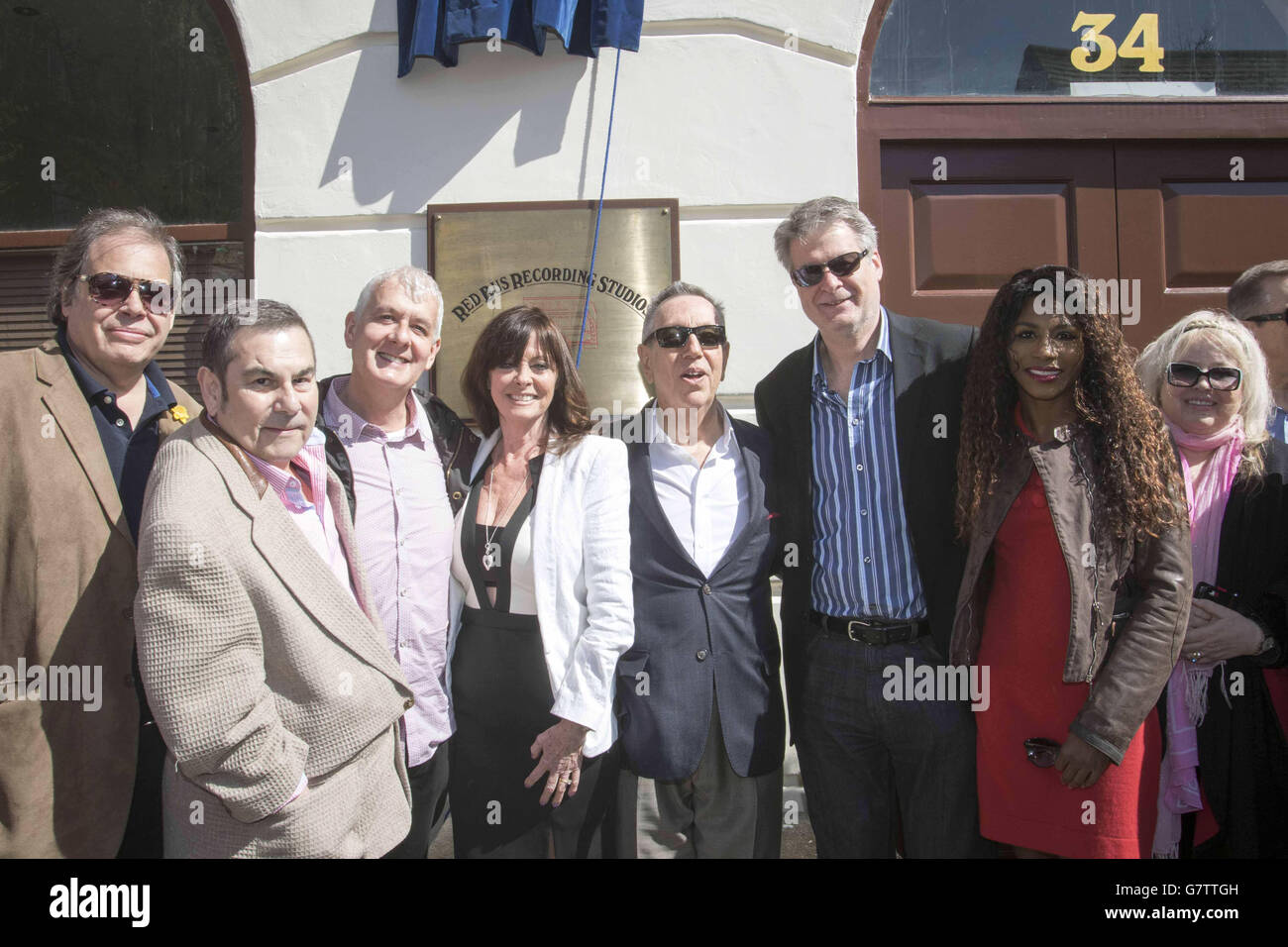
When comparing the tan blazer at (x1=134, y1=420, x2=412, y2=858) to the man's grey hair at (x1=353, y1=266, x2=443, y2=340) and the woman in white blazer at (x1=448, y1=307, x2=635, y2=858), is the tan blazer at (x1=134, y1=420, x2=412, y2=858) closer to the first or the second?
the woman in white blazer at (x1=448, y1=307, x2=635, y2=858)

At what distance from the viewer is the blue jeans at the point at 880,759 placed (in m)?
2.39

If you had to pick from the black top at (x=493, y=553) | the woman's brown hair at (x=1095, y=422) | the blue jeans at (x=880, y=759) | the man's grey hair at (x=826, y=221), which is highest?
the man's grey hair at (x=826, y=221)

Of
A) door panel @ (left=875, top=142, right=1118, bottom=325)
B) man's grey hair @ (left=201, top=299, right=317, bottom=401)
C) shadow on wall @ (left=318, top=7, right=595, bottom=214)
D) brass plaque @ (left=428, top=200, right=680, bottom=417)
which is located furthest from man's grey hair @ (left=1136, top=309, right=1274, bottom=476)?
shadow on wall @ (left=318, top=7, right=595, bottom=214)

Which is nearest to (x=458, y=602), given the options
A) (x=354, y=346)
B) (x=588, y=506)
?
(x=588, y=506)

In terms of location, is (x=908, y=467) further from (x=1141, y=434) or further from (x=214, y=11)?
(x=214, y=11)

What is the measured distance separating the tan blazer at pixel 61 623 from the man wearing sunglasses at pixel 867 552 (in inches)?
74.4

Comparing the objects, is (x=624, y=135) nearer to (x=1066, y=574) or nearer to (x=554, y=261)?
(x=554, y=261)

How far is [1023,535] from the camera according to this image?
7.61 ft

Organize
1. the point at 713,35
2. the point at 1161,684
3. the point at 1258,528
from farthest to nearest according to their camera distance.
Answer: the point at 713,35, the point at 1258,528, the point at 1161,684

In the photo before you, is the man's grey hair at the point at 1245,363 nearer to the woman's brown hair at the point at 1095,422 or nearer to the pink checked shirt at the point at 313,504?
the woman's brown hair at the point at 1095,422

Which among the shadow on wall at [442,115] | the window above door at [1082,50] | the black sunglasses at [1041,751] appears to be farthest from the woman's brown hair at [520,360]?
the window above door at [1082,50]

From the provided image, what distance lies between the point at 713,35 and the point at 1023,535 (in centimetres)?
296

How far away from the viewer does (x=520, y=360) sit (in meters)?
2.56

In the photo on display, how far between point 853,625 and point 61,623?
2121mm
